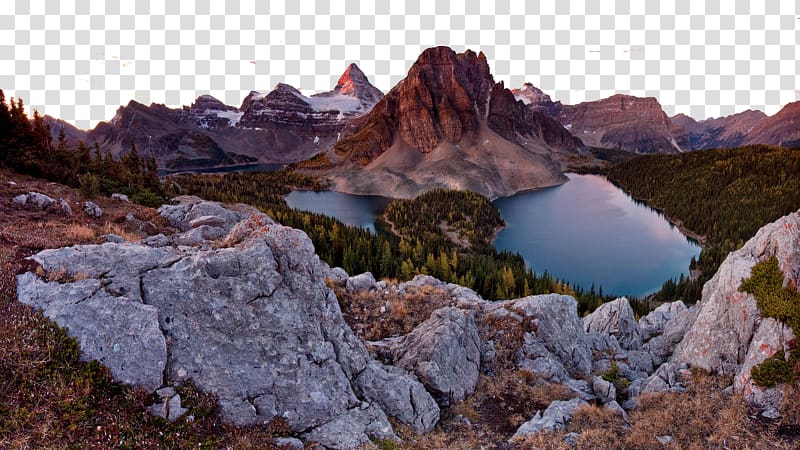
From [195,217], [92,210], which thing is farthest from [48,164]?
[195,217]

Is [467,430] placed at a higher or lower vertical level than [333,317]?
lower

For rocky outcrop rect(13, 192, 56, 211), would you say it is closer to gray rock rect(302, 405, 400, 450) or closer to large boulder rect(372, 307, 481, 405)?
gray rock rect(302, 405, 400, 450)

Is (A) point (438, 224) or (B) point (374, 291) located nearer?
(B) point (374, 291)

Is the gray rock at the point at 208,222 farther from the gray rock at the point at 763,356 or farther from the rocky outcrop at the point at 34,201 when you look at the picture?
the gray rock at the point at 763,356

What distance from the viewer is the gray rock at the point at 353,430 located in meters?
11.0

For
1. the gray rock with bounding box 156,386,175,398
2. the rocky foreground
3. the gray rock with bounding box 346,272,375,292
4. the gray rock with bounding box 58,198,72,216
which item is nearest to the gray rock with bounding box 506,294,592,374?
the rocky foreground

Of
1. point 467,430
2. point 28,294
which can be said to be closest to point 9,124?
point 28,294

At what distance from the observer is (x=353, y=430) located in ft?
37.8

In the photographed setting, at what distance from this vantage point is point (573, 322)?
2264 centimetres

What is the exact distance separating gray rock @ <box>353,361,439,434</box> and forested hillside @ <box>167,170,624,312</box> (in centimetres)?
3488

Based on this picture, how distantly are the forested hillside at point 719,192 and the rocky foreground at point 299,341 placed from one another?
47.6 metres

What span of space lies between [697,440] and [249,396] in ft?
45.6

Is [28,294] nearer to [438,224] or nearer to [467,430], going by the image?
[467,430]

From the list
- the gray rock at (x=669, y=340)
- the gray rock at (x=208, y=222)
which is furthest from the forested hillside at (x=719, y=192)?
the gray rock at (x=208, y=222)
